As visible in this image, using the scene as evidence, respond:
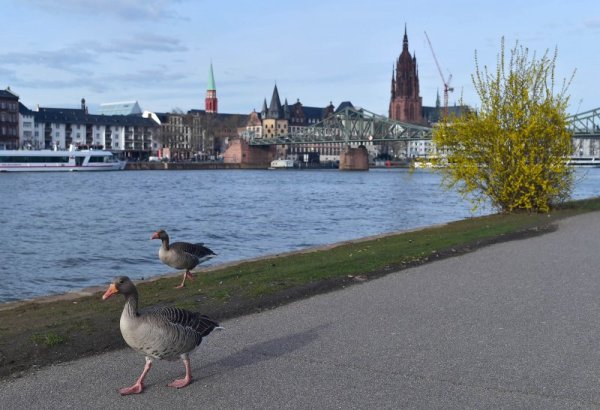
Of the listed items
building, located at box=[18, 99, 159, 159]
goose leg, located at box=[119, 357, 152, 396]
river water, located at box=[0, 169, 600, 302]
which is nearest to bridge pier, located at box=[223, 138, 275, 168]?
building, located at box=[18, 99, 159, 159]

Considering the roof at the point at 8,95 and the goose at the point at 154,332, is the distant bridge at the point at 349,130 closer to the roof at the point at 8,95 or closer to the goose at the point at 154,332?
the roof at the point at 8,95

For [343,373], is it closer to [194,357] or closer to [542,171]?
[194,357]

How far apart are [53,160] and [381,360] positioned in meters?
103

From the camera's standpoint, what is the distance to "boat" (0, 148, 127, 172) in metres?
99.2

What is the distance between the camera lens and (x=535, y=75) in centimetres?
2475

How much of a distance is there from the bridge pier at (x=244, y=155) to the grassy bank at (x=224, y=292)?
406ft

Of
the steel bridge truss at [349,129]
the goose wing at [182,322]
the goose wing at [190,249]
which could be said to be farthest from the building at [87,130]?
the goose wing at [182,322]

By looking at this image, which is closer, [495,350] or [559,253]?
[495,350]

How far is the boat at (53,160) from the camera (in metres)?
99.2

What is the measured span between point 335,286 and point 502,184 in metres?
15.5

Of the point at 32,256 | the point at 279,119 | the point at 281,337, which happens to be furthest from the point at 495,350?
the point at 279,119

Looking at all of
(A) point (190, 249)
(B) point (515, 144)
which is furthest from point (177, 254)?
(B) point (515, 144)

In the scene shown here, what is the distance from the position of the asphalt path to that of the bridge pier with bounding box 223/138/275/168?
131301 millimetres

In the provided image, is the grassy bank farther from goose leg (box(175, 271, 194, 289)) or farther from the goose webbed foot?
the goose webbed foot
